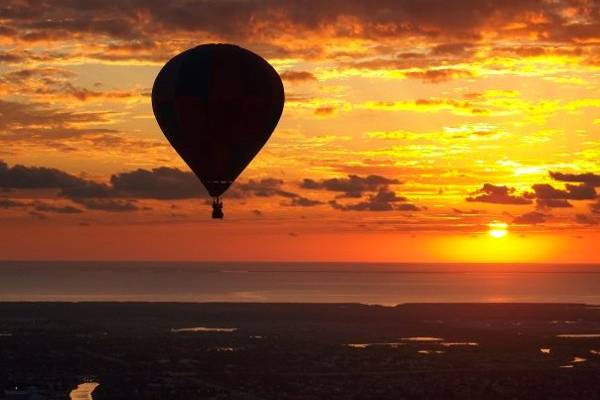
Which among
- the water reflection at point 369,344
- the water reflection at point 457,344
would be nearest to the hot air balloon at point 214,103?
the water reflection at point 369,344

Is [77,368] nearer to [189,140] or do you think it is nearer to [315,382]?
[315,382]

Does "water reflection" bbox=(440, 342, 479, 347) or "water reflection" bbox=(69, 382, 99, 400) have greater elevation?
"water reflection" bbox=(440, 342, 479, 347)

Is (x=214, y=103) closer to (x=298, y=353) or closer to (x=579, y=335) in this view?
(x=298, y=353)

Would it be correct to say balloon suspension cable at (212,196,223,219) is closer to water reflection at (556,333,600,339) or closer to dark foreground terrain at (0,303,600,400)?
dark foreground terrain at (0,303,600,400)

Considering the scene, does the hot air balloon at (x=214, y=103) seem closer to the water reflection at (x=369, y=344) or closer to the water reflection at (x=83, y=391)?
the water reflection at (x=83, y=391)

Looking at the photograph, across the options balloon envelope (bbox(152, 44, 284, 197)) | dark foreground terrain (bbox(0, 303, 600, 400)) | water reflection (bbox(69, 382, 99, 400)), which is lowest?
water reflection (bbox(69, 382, 99, 400))

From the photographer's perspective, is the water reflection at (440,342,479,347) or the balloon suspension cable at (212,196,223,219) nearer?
the balloon suspension cable at (212,196,223,219)

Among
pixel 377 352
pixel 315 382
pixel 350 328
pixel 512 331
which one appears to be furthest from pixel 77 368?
pixel 512 331

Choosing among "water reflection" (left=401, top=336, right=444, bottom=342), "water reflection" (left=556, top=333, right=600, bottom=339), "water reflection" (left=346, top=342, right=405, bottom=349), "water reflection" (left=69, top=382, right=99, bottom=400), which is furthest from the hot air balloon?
"water reflection" (left=556, top=333, right=600, bottom=339)

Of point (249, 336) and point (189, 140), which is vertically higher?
point (189, 140)
